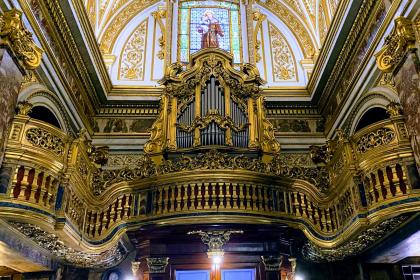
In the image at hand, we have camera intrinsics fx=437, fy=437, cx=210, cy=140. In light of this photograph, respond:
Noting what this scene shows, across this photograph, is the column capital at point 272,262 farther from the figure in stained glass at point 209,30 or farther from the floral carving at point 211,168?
the figure in stained glass at point 209,30

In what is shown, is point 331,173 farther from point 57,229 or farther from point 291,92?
point 57,229

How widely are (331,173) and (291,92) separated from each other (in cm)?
388

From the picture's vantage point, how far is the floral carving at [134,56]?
13016mm

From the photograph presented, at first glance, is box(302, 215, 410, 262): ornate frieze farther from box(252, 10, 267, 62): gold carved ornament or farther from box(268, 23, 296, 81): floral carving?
box(252, 10, 267, 62): gold carved ornament

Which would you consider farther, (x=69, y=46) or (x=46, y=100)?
(x=69, y=46)

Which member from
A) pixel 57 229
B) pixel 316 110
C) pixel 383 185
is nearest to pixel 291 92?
pixel 316 110

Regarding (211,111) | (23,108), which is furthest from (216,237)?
(23,108)

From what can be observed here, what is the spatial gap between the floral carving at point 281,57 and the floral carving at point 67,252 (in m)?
7.11

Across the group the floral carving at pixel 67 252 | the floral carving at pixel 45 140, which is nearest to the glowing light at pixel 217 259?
the floral carving at pixel 67 252

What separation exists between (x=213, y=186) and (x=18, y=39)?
4.03 metres

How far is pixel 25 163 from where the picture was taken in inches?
254

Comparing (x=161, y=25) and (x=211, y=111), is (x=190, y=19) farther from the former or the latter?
(x=211, y=111)

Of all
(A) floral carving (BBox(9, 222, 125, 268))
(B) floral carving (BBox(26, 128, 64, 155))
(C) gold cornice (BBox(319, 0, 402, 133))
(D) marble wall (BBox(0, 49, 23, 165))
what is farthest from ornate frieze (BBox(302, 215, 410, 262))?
(D) marble wall (BBox(0, 49, 23, 165))

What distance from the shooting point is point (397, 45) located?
7141mm
